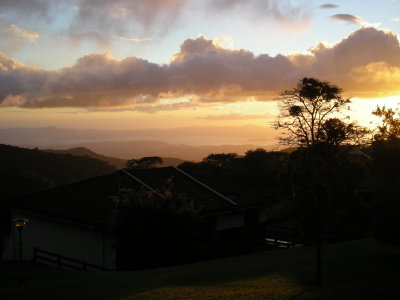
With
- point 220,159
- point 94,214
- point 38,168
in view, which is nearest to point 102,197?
point 94,214

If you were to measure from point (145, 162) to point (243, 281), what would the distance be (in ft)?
174

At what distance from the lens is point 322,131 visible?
47719mm

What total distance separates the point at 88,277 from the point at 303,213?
1036 cm

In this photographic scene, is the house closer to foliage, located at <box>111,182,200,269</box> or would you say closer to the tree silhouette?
foliage, located at <box>111,182,200,269</box>

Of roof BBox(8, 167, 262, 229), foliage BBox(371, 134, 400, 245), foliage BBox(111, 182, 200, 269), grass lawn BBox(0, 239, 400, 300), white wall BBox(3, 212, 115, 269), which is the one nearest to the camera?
grass lawn BBox(0, 239, 400, 300)

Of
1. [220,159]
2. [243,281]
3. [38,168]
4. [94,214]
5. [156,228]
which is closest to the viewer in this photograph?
[243,281]

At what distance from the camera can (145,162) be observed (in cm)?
6650

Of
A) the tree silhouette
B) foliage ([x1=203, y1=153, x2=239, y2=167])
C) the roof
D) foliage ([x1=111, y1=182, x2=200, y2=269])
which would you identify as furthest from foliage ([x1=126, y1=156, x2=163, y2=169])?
the tree silhouette

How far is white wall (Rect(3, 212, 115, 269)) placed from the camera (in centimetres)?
2319

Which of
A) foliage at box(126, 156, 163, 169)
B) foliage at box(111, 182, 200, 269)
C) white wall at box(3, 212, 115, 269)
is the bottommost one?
white wall at box(3, 212, 115, 269)

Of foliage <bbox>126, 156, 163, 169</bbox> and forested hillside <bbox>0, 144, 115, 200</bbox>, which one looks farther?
foliage <bbox>126, 156, 163, 169</bbox>

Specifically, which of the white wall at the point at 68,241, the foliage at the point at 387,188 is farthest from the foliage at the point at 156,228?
the foliage at the point at 387,188

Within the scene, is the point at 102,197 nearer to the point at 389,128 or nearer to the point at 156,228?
the point at 156,228

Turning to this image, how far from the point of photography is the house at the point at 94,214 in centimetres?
2353
